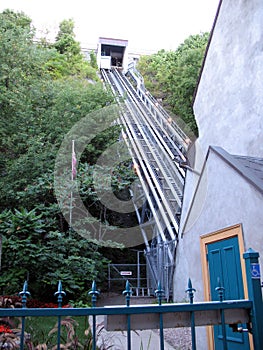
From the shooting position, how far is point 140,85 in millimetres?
24266

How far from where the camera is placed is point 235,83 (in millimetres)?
5820

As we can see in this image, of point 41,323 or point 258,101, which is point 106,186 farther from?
point 258,101

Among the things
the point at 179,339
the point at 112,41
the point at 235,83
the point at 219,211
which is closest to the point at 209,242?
the point at 219,211

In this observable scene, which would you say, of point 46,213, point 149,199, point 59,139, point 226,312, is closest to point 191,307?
point 226,312

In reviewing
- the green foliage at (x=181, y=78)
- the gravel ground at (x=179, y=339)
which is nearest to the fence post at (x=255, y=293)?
the gravel ground at (x=179, y=339)

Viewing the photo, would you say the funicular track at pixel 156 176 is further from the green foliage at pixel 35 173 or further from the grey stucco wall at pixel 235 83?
the grey stucco wall at pixel 235 83

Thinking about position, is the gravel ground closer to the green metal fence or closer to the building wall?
the building wall

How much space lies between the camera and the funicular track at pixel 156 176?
9576 millimetres

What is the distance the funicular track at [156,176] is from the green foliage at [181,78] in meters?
1.36

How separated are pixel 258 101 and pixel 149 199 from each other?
679 centimetres

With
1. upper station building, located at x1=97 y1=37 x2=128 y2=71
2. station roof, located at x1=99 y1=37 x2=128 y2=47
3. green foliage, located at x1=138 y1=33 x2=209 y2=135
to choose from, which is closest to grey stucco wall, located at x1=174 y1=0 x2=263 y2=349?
green foliage, located at x1=138 y1=33 x2=209 y2=135

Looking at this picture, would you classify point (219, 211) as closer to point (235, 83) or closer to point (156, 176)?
point (235, 83)

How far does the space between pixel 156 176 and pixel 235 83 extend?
6667 mm

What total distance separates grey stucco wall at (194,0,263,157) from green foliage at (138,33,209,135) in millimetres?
10705
